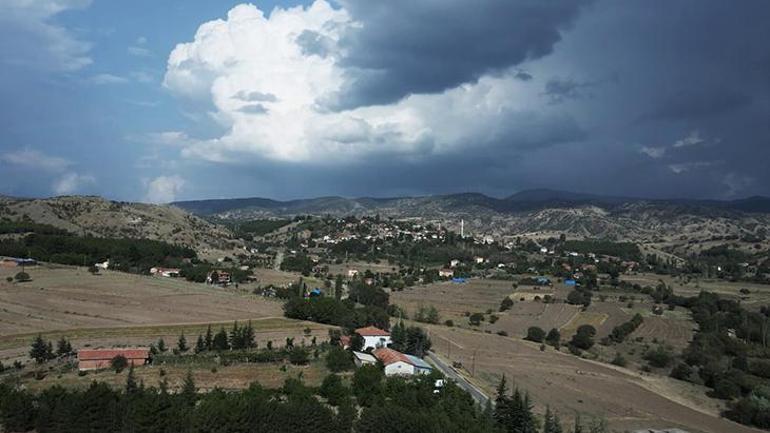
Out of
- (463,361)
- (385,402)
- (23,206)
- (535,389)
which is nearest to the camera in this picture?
(385,402)

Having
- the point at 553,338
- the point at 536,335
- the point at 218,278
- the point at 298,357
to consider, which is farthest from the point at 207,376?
the point at 218,278

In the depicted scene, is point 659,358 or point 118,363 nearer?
point 118,363

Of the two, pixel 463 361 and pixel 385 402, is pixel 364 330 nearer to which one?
pixel 463 361

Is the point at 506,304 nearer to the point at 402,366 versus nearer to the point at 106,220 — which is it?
the point at 402,366

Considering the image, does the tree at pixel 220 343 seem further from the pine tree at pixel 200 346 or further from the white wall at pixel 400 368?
the white wall at pixel 400 368

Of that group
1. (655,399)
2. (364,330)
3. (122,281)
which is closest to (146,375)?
(364,330)

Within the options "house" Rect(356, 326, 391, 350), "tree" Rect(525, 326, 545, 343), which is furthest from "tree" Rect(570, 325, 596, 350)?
"house" Rect(356, 326, 391, 350)
